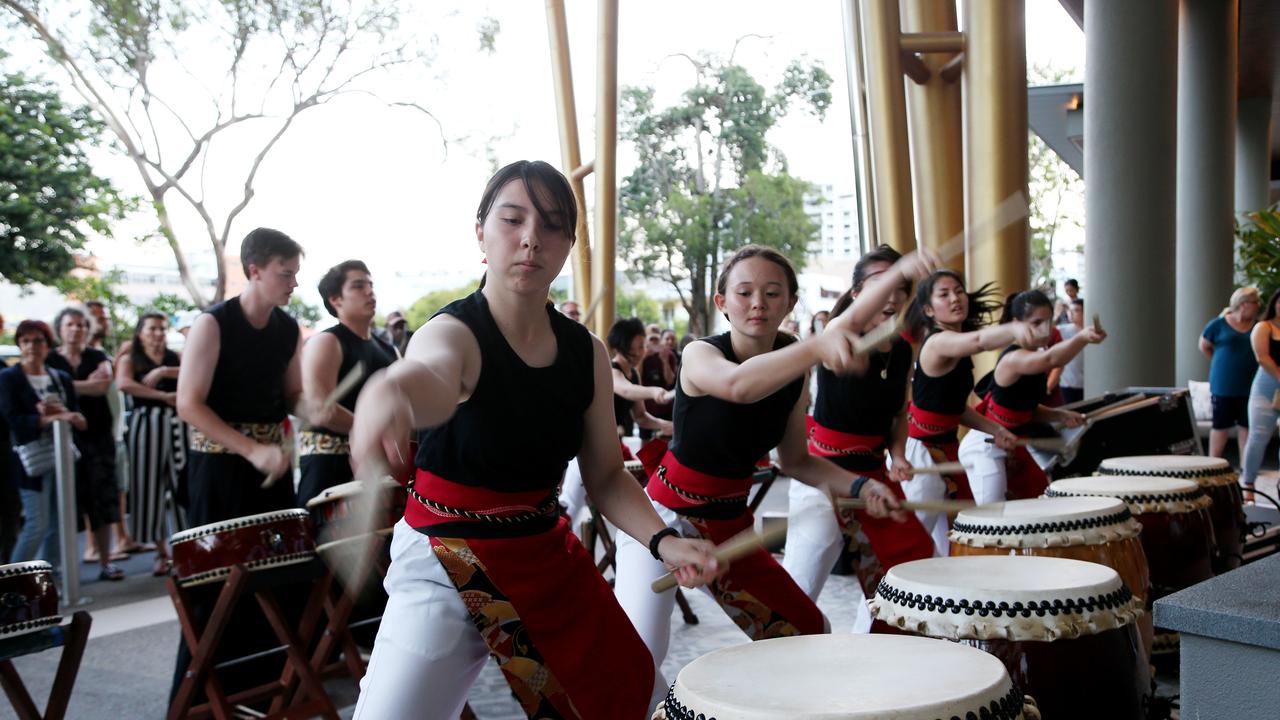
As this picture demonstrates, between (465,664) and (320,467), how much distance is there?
2.01 m

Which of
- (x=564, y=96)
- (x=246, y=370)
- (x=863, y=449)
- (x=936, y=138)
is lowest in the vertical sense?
(x=863, y=449)

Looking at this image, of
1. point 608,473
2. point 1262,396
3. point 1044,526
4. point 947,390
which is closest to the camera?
point 608,473

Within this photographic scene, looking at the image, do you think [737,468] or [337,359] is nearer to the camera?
[737,468]

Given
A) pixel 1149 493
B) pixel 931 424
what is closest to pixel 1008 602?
pixel 1149 493

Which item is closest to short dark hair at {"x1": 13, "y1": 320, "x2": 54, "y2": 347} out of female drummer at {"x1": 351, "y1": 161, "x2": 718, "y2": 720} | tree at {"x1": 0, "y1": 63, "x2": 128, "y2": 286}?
female drummer at {"x1": 351, "y1": 161, "x2": 718, "y2": 720}

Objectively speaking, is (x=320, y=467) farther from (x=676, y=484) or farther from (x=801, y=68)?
(x=801, y=68)

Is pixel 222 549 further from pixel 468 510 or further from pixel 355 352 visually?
pixel 468 510

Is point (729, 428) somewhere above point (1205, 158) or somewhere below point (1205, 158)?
below

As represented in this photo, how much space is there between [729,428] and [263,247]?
5.07 feet

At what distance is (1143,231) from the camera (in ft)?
21.2

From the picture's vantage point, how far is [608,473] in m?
1.91

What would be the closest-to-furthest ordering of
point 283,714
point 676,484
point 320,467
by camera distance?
point 676,484 < point 283,714 < point 320,467

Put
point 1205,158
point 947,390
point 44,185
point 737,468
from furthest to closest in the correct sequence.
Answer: point 44,185
point 1205,158
point 947,390
point 737,468

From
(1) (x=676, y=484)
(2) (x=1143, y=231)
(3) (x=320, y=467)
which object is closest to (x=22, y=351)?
(3) (x=320, y=467)
